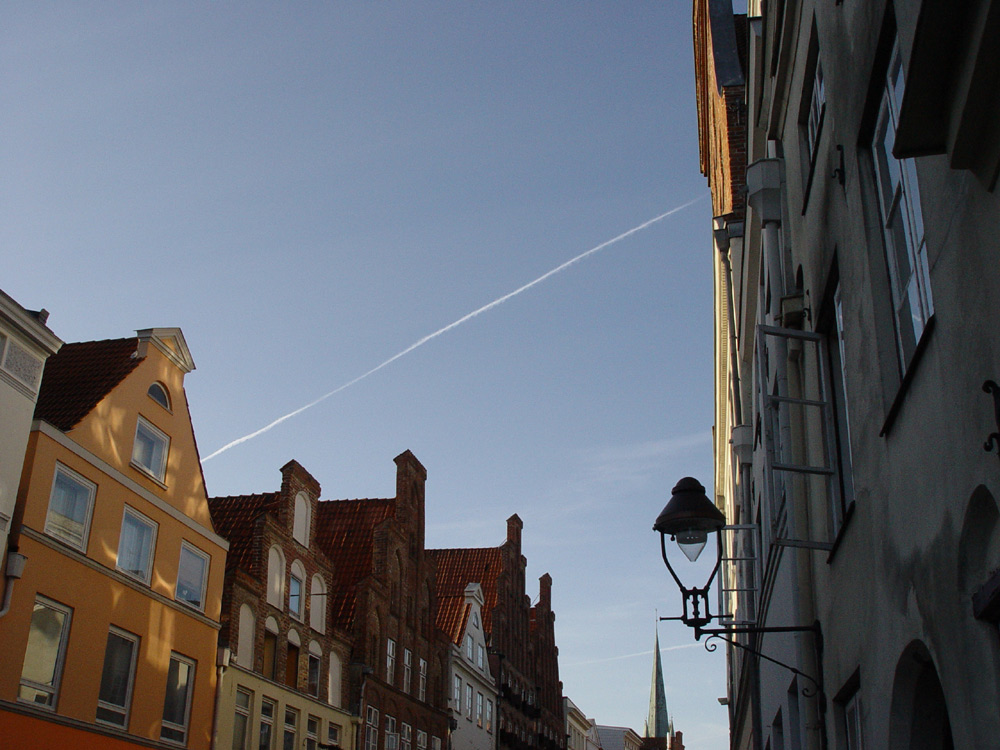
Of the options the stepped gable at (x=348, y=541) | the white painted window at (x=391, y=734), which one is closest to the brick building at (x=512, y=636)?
the stepped gable at (x=348, y=541)

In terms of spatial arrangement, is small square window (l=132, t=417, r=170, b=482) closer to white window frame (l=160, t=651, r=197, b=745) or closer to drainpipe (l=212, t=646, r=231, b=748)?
white window frame (l=160, t=651, r=197, b=745)

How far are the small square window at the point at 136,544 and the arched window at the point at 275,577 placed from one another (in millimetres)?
6224

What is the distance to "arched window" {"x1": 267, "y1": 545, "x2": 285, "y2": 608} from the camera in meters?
29.0

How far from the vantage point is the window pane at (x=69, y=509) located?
1986 cm

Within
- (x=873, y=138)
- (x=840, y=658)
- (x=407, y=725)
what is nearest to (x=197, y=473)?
(x=407, y=725)

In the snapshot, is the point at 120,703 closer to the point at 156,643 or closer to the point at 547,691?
the point at 156,643

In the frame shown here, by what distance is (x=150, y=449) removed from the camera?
78.1 feet

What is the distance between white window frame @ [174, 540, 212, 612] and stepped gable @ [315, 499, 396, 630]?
9509 mm

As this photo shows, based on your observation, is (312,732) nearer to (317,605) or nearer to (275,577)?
(317,605)

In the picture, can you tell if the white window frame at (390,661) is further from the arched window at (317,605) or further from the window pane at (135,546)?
the window pane at (135,546)

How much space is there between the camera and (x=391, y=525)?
38469 millimetres

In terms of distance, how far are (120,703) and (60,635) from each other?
255 cm

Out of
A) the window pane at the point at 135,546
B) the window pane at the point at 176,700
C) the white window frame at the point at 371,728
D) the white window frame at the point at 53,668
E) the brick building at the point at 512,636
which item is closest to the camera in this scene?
the white window frame at the point at 53,668

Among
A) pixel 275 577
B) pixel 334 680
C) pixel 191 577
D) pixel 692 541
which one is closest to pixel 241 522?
pixel 275 577
